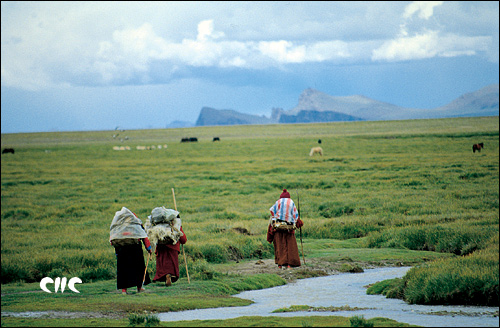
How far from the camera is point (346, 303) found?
12055 millimetres

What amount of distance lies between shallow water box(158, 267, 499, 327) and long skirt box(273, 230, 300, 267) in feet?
3.03

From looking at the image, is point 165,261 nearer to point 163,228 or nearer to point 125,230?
point 163,228

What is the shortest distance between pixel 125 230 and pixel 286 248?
18.4 ft

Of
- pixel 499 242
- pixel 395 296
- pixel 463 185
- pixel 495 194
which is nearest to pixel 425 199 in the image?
pixel 495 194

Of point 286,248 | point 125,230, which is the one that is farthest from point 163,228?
point 286,248

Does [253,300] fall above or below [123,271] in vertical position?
below

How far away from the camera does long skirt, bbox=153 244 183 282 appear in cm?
1331

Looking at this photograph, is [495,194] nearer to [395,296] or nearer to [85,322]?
[395,296]

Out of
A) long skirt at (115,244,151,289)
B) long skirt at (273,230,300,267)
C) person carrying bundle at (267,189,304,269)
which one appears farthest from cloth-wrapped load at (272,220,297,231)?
long skirt at (115,244,151,289)

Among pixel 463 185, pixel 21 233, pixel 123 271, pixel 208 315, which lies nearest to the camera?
pixel 208 315

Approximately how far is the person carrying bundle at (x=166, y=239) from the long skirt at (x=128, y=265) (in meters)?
0.58

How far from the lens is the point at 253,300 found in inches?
505

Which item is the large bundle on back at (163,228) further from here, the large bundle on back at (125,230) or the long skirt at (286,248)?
the long skirt at (286,248)

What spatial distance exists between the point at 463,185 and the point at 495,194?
4293mm
